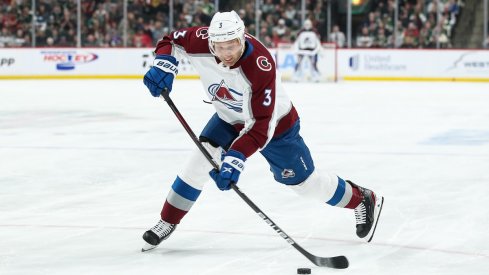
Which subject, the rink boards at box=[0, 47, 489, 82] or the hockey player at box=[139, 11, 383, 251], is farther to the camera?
the rink boards at box=[0, 47, 489, 82]

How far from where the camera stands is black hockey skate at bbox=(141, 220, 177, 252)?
405 cm

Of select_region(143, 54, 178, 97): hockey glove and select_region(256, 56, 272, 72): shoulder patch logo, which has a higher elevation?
select_region(256, 56, 272, 72): shoulder patch logo

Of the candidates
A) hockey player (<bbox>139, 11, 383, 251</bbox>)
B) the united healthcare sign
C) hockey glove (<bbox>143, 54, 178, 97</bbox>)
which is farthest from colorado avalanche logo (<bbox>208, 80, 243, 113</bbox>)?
the united healthcare sign

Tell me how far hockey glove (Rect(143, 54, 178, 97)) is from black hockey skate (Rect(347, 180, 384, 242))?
0.99 m

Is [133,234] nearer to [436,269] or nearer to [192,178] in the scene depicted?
[192,178]

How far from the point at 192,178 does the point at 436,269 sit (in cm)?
107

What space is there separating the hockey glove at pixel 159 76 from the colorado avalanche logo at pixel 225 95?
17 centimetres

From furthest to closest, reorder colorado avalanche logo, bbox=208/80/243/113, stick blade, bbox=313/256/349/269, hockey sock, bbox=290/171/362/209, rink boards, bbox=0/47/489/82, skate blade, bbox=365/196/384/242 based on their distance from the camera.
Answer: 1. rink boards, bbox=0/47/489/82
2. skate blade, bbox=365/196/384/242
3. hockey sock, bbox=290/171/362/209
4. colorado avalanche logo, bbox=208/80/243/113
5. stick blade, bbox=313/256/349/269

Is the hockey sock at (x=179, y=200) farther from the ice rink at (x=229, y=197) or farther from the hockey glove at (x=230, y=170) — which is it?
the hockey glove at (x=230, y=170)

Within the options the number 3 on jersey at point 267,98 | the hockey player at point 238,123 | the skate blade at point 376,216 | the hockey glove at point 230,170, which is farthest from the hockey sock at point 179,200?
the skate blade at point 376,216

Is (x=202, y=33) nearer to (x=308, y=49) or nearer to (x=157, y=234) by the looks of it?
(x=157, y=234)

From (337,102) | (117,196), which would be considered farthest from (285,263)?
(337,102)

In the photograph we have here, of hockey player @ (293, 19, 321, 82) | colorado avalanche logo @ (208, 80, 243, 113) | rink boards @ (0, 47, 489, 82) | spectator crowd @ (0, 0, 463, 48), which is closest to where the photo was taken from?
colorado avalanche logo @ (208, 80, 243, 113)

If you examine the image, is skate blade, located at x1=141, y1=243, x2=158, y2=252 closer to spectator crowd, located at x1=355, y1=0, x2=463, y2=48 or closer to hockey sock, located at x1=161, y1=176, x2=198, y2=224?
hockey sock, located at x1=161, y1=176, x2=198, y2=224
